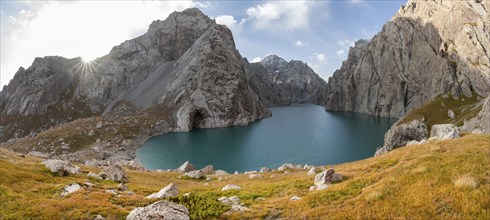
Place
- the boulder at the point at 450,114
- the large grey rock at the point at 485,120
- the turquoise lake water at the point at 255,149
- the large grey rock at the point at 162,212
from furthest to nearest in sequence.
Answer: the boulder at the point at 450,114 → the turquoise lake water at the point at 255,149 → the large grey rock at the point at 485,120 → the large grey rock at the point at 162,212

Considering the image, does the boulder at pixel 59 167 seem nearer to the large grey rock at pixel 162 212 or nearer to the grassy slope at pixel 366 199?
the grassy slope at pixel 366 199

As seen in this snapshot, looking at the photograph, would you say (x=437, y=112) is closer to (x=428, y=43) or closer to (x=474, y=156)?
(x=428, y=43)

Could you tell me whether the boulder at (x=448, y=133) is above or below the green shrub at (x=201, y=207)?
above

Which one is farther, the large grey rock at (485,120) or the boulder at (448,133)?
the large grey rock at (485,120)

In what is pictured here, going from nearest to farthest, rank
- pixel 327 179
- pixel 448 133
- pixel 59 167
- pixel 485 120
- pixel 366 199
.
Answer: pixel 366 199 < pixel 327 179 < pixel 59 167 < pixel 448 133 < pixel 485 120

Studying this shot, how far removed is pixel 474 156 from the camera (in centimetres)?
1920

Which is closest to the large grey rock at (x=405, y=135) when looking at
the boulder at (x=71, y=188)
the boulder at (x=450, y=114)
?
the boulder at (x=450, y=114)

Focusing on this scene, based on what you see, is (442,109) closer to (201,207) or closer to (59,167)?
(201,207)

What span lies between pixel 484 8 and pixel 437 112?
70906 millimetres

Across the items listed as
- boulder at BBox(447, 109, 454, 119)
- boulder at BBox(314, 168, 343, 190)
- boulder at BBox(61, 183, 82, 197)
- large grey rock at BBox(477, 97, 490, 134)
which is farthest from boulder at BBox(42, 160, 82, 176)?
boulder at BBox(447, 109, 454, 119)

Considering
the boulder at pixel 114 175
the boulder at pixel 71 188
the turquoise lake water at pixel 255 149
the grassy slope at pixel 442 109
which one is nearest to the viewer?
the boulder at pixel 71 188

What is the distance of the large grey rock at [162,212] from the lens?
14.9 meters

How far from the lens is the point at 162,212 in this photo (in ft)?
48.9

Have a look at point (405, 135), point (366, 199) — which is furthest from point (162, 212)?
point (405, 135)
